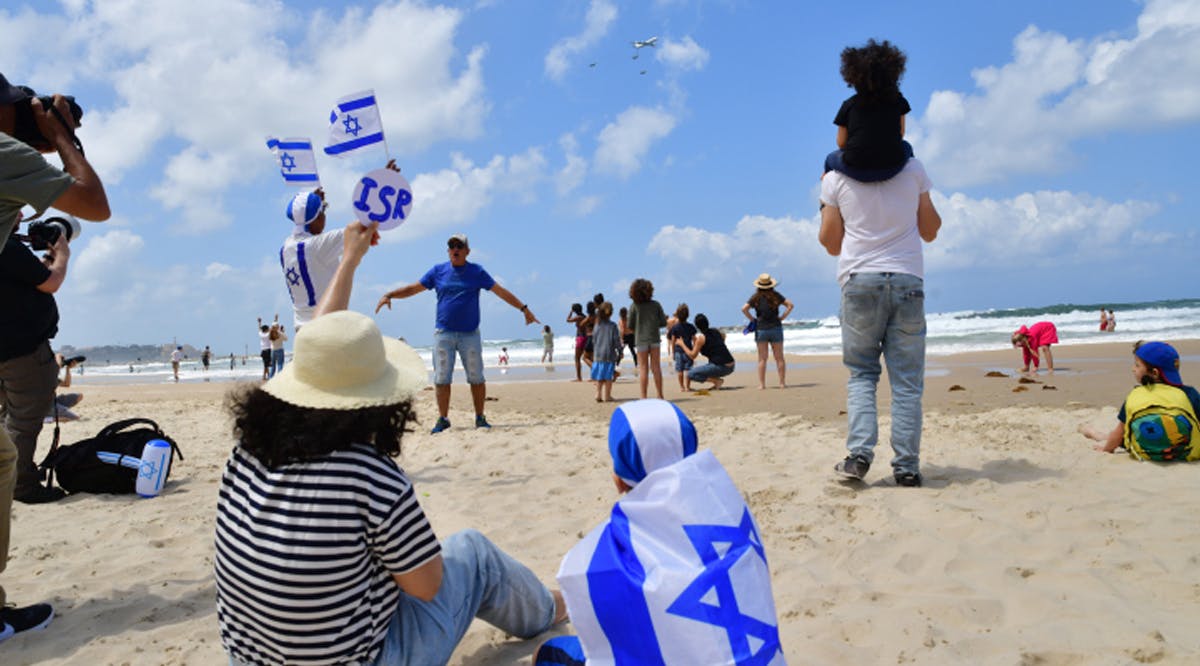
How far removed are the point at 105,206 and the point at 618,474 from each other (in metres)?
2.18

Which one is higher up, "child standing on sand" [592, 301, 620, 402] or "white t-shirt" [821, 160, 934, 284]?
"white t-shirt" [821, 160, 934, 284]

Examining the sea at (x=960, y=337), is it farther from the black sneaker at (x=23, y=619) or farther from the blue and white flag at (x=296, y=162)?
the black sneaker at (x=23, y=619)

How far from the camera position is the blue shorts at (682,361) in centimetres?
1238

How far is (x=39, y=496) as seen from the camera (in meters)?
4.82

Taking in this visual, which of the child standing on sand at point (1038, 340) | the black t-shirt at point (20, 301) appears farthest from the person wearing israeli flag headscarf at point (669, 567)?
the child standing on sand at point (1038, 340)

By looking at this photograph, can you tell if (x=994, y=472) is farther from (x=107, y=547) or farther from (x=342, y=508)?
(x=107, y=547)

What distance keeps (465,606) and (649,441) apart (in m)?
0.99

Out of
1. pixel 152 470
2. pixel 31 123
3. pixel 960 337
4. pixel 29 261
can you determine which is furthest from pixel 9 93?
pixel 960 337

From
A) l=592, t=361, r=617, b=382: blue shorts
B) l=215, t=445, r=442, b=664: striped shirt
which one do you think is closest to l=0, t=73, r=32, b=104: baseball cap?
l=215, t=445, r=442, b=664: striped shirt

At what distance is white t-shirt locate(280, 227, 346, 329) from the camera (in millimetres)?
4543

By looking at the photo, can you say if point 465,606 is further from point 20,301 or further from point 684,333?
point 684,333

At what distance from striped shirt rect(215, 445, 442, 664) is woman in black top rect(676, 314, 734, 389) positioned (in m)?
10.5

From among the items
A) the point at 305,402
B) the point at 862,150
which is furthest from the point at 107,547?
the point at 862,150

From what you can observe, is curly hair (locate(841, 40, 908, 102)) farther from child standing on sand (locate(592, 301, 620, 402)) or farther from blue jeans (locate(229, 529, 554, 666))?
child standing on sand (locate(592, 301, 620, 402))
